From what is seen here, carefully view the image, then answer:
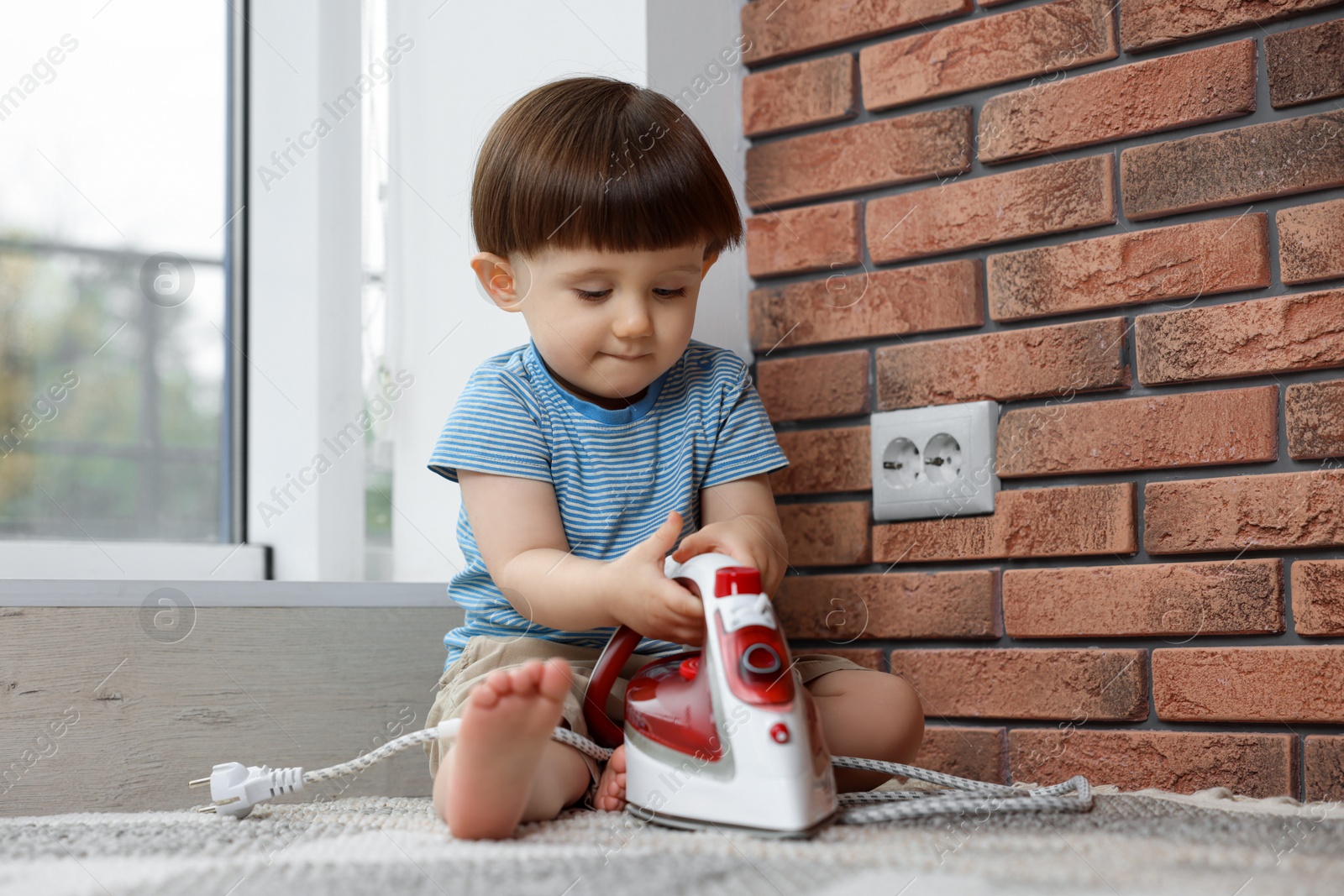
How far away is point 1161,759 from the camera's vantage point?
108cm

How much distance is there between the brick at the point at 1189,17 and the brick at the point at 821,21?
7.6 inches

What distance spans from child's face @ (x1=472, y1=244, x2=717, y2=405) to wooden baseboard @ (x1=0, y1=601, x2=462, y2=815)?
393 millimetres

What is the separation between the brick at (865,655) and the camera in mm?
1256

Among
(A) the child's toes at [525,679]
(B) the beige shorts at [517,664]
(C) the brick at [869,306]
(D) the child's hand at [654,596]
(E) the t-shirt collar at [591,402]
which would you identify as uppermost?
(C) the brick at [869,306]

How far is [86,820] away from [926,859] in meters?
0.68

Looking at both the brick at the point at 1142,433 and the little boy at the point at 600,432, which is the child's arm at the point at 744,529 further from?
the brick at the point at 1142,433

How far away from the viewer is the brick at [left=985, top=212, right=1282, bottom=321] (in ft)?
3.51

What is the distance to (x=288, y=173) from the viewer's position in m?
1.47

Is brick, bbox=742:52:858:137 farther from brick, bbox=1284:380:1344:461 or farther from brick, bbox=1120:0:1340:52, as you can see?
brick, bbox=1284:380:1344:461

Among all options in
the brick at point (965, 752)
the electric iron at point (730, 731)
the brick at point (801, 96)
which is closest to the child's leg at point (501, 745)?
the electric iron at point (730, 731)

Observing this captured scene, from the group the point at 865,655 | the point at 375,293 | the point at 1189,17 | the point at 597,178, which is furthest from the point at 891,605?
the point at 375,293

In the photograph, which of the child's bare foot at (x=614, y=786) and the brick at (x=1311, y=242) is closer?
the child's bare foot at (x=614, y=786)

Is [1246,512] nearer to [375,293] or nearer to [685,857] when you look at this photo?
[685,857]

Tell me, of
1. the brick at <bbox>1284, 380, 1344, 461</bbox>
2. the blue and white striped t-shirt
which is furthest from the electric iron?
the brick at <bbox>1284, 380, 1344, 461</bbox>
